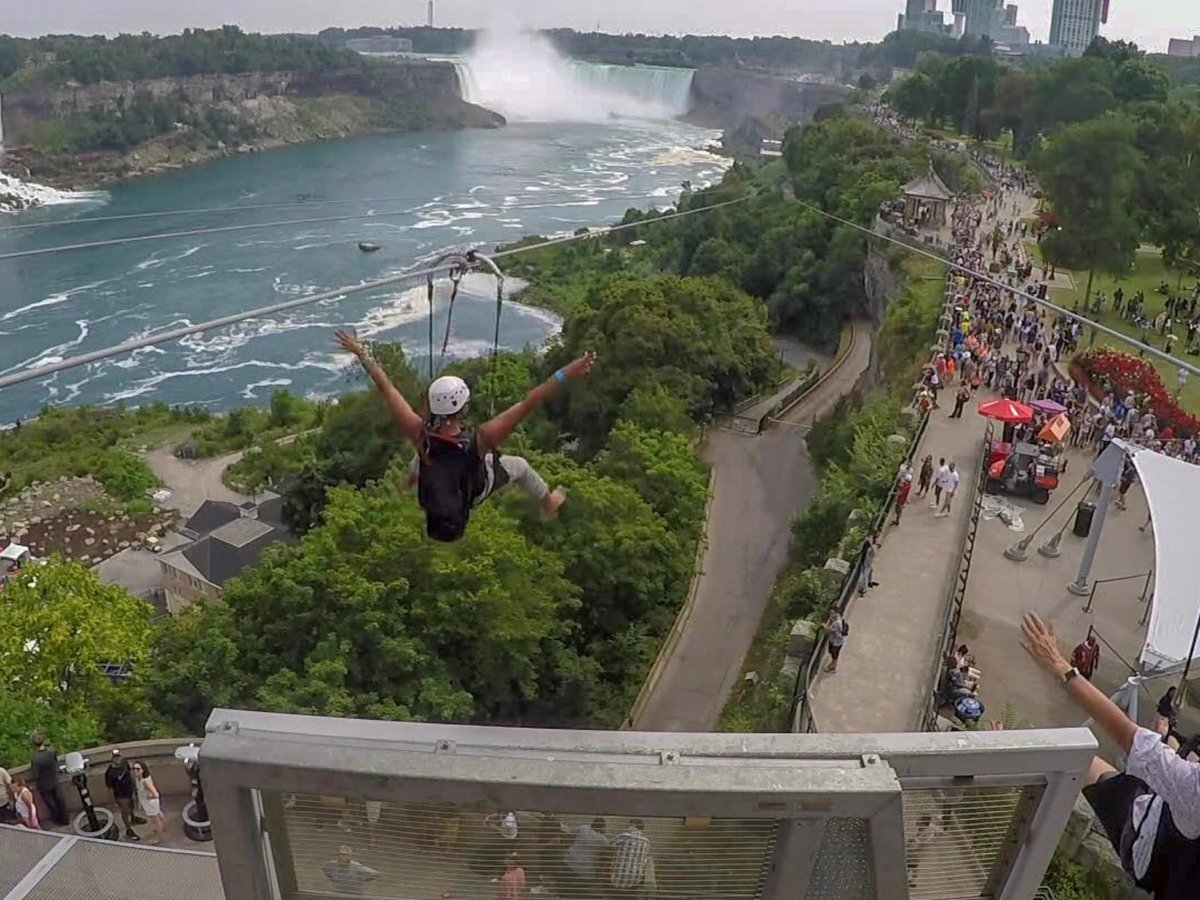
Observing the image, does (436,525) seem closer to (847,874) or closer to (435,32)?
(847,874)

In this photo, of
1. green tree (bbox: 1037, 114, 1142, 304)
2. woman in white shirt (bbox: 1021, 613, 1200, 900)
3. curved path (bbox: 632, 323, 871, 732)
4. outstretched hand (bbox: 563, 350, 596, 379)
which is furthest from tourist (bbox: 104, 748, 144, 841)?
green tree (bbox: 1037, 114, 1142, 304)

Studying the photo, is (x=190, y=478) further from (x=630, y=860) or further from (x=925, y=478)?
(x=630, y=860)

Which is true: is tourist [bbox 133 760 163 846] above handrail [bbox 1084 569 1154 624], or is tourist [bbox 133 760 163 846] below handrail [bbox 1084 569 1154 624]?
above

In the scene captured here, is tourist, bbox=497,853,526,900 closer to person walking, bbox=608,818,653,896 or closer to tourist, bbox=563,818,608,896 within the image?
tourist, bbox=563,818,608,896

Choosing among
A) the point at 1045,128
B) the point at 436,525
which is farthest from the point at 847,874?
the point at 1045,128

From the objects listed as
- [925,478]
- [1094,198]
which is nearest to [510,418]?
[925,478]

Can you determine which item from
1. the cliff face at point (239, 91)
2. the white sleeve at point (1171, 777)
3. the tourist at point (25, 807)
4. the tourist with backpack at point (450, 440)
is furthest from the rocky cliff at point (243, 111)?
the white sleeve at point (1171, 777)
